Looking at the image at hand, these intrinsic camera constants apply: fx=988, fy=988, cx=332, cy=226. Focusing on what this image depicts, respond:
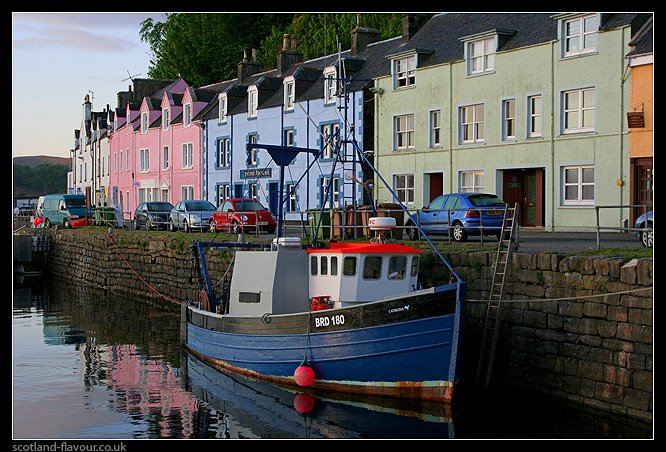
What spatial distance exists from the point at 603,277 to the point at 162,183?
144ft

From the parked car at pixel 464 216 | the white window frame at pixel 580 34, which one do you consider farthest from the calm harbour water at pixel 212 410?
the white window frame at pixel 580 34

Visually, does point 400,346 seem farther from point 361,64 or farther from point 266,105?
point 266,105

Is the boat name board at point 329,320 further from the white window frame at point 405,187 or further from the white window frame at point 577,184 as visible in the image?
the white window frame at point 405,187

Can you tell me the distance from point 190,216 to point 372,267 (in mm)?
19916

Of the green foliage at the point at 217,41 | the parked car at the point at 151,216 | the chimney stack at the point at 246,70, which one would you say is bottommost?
the parked car at the point at 151,216

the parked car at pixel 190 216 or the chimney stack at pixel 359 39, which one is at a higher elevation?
the chimney stack at pixel 359 39

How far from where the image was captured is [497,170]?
3325cm

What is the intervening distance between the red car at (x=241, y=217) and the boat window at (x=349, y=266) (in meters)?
15.3

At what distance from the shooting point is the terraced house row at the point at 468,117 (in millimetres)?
28812

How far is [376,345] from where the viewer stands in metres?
15.5

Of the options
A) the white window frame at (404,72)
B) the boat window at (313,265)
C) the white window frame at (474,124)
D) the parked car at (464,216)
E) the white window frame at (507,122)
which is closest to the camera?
the boat window at (313,265)

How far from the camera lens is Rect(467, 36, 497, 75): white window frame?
33219 millimetres

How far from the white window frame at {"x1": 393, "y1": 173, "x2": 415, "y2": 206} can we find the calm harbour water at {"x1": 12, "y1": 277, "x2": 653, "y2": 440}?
16.9 metres
